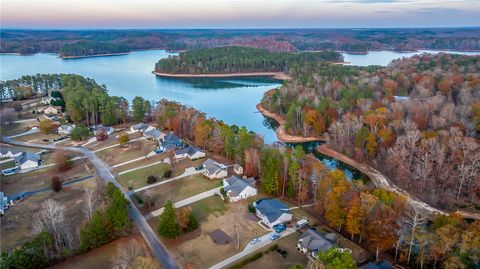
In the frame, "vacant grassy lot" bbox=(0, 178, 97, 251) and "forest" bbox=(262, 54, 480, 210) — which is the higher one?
"forest" bbox=(262, 54, 480, 210)

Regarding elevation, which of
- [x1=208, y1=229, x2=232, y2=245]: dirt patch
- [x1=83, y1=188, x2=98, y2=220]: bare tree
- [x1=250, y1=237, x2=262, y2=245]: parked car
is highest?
[x1=83, y1=188, x2=98, y2=220]: bare tree

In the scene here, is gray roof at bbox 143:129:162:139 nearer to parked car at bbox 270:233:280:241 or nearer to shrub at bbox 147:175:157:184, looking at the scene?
shrub at bbox 147:175:157:184

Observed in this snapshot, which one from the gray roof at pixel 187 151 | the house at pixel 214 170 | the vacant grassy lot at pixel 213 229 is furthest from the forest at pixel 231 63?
the vacant grassy lot at pixel 213 229

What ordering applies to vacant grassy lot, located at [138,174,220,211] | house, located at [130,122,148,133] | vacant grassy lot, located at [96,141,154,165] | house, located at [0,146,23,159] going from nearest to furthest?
1. vacant grassy lot, located at [138,174,220,211]
2. vacant grassy lot, located at [96,141,154,165]
3. house, located at [0,146,23,159]
4. house, located at [130,122,148,133]

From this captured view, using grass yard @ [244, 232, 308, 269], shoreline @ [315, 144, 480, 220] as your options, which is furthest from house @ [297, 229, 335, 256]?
shoreline @ [315, 144, 480, 220]

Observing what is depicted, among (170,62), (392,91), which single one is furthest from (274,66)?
(392,91)

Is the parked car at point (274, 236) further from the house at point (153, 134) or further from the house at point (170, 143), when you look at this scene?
the house at point (153, 134)

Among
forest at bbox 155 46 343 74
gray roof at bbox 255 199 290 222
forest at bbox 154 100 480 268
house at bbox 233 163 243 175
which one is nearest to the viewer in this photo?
forest at bbox 154 100 480 268

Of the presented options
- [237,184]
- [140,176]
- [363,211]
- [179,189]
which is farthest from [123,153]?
[363,211]
